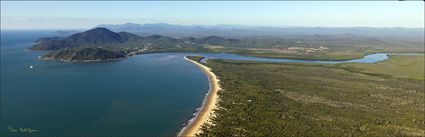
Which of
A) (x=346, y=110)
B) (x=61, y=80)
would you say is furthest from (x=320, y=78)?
(x=61, y=80)

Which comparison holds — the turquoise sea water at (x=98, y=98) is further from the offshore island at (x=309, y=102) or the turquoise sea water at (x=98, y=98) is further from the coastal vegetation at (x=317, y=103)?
the coastal vegetation at (x=317, y=103)

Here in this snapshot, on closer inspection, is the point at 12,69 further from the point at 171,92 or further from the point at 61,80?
the point at 171,92

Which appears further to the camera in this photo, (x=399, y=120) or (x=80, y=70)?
(x=80, y=70)

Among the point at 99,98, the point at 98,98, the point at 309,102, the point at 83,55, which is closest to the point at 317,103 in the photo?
the point at 309,102

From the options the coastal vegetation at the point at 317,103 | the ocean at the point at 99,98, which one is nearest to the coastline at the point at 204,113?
the coastal vegetation at the point at 317,103

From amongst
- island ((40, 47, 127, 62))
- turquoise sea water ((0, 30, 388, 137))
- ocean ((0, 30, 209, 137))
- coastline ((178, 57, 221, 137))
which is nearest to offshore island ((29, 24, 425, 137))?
coastline ((178, 57, 221, 137))

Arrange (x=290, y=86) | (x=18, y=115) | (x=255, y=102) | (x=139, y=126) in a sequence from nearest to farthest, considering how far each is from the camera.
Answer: (x=139, y=126) < (x=18, y=115) < (x=255, y=102) < (x=290, y=86)

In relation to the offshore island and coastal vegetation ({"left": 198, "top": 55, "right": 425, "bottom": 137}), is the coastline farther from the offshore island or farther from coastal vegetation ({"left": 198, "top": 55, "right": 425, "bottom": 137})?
coastal vegetation ({"left": 198, "top": 55, "right": 425, "bottom": 137})
